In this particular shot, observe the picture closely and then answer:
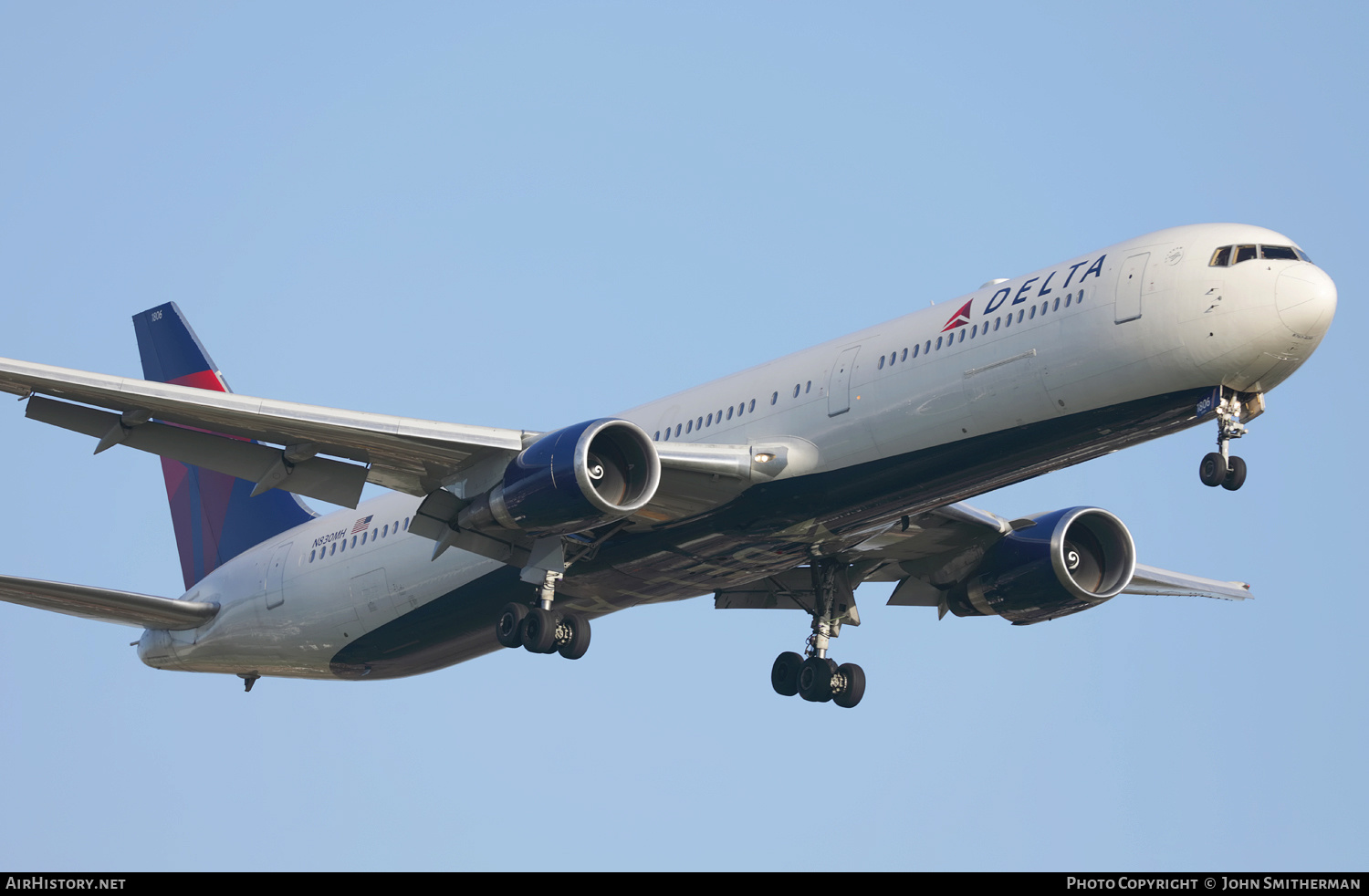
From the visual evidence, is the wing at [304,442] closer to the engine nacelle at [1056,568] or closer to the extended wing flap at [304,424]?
the extended wing flap at [304,424]

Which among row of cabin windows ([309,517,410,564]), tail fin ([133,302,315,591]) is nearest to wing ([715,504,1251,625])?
row of cabin windows ([309,517,410,564])

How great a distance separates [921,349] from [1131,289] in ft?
12.3

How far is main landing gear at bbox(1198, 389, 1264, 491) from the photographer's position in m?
26.2

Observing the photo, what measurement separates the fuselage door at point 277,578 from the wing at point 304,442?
629 cm

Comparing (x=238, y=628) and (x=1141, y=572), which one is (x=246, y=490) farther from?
(x=1141, y=572)

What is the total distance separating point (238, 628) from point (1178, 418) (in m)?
21.5

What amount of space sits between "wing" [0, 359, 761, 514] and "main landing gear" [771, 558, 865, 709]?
581 centimetres

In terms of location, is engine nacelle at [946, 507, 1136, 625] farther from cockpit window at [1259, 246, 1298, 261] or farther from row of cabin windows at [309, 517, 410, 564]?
row of cabin windows at [309, 517, 410, 564]

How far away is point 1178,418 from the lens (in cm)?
2677

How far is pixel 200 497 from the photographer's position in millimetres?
41125

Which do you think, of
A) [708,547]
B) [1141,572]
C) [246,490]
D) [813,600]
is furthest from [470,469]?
[1141,572]

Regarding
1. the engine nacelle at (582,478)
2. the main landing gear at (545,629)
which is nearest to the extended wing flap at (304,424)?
the engine nacelle at (582,478)

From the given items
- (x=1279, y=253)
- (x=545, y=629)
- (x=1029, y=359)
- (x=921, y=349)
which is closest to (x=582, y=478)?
(x=545, y=629)

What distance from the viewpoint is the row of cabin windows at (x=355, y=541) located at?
35.5m
